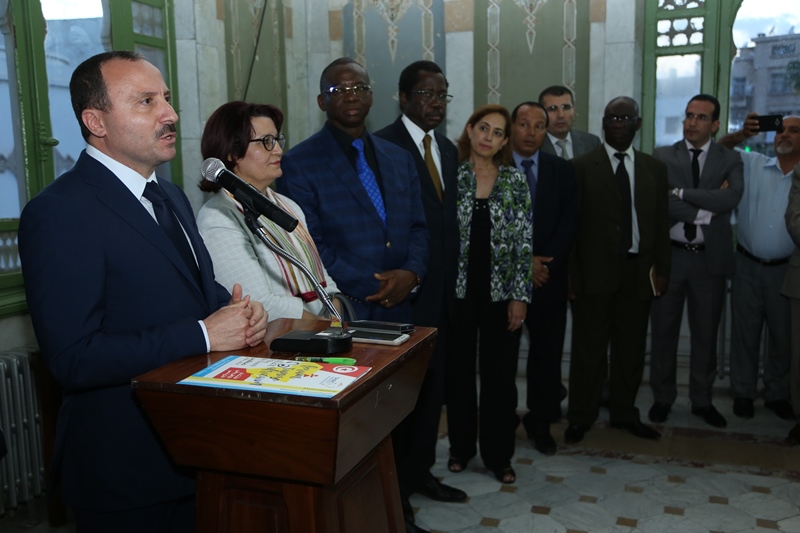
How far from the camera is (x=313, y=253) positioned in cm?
235

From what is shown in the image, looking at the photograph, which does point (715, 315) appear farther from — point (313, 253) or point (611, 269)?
point (313, 253)

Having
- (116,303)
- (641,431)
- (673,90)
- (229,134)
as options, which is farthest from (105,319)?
(673,90)

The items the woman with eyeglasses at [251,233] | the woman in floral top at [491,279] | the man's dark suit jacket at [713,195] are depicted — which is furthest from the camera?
the man's dark suit jacket at [713,195]

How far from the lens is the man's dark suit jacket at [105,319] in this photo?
1483 mm

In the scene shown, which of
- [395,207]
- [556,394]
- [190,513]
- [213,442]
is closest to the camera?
[213,442]

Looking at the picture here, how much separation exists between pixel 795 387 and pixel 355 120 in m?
2.91

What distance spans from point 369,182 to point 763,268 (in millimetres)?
2789

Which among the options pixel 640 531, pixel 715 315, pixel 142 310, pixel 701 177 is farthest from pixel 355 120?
pixel 715 315

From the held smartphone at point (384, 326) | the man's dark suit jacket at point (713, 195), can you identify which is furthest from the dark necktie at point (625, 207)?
the held smartphone at point (384, 326)

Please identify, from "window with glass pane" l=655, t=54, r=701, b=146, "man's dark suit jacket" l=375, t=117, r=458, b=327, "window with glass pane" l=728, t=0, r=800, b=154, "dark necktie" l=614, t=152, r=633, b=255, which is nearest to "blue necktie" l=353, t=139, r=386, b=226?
"man's dark suit jacket" l=375, t=117, r=458, b=327

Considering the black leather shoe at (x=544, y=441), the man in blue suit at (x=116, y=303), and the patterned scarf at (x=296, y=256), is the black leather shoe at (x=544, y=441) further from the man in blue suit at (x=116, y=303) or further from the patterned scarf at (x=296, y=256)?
the man in blue suit at (x=116, y=303)

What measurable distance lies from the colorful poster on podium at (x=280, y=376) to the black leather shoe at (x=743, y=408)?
3762 mm

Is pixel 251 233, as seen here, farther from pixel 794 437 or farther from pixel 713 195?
pixel 794 437

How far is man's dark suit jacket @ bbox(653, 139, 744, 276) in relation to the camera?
4152 millimetres
